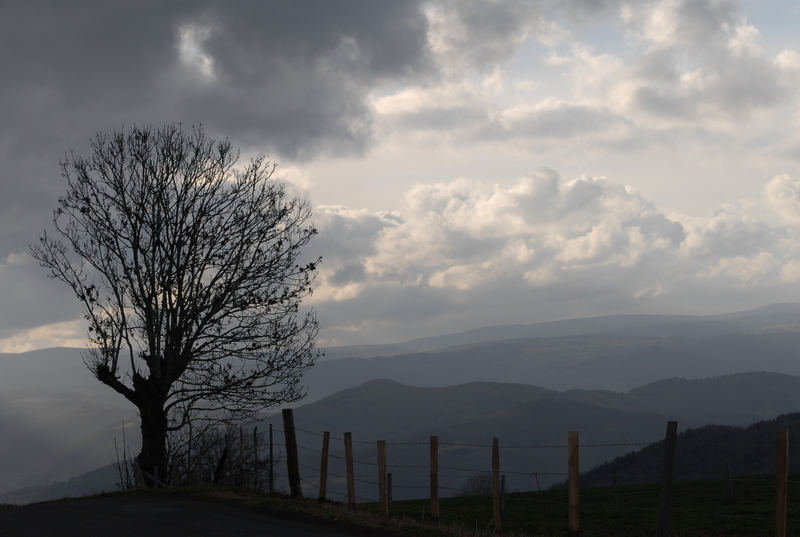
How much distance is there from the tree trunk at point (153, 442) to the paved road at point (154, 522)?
631cm

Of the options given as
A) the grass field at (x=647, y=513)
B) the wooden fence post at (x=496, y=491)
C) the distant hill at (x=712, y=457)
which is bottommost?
the distant hill at (x=712, y=457)

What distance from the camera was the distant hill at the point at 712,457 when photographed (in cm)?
16712

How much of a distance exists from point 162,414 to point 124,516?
1055 centimetres

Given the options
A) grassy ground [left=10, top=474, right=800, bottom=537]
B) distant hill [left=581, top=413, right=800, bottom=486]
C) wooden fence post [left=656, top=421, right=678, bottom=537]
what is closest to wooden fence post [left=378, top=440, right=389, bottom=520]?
grassy ground [left=10, top=474, right=800, bottom=537]

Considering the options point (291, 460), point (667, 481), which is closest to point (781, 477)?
point (667, 481)

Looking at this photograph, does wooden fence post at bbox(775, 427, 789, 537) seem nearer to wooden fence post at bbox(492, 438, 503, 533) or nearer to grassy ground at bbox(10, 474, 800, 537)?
wooden fence post at bbox(492, 438, 503, 533)

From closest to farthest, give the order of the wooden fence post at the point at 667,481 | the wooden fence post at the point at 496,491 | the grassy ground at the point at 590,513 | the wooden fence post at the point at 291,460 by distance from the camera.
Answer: the wooden fence post at the point at 667,481 < the wooden fence post at the point at 496,491 < the grassy ground at the point at 590,513 < the wooden fence post at the point at 291,460

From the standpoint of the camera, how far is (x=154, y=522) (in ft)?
57.6

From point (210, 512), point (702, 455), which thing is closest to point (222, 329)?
point (210, 512)

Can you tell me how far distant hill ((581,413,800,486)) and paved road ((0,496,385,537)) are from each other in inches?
5979

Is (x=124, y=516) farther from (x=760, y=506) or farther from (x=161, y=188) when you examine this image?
(x=760, y=506)

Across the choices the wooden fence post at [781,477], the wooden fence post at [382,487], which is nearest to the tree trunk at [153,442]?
the wooden fence post at [382,487]

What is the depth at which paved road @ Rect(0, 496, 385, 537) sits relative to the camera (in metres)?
16.0

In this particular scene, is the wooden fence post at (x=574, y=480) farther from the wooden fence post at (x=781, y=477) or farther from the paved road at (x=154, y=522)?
the paved road at (x=154, y=522)
